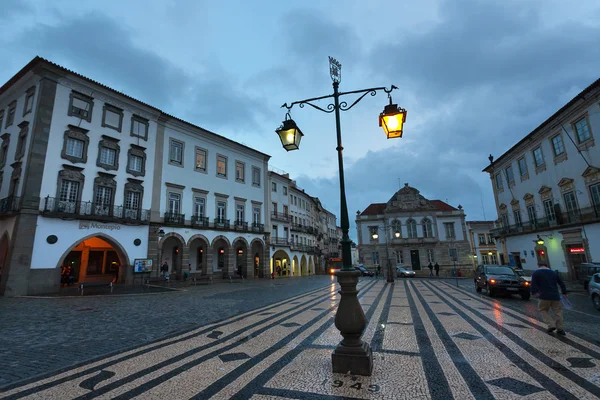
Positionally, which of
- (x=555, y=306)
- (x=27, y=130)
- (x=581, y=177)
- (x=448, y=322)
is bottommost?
(x=448, y=322)

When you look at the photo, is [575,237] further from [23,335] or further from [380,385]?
[23,335]

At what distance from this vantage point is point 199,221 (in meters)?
26.3

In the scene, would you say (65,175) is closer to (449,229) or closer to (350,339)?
(350,339)

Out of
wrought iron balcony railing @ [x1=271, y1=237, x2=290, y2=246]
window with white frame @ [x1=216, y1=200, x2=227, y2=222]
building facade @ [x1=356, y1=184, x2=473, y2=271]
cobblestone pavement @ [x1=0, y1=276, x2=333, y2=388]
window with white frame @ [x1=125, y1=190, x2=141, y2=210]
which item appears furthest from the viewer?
building facade @ [x1=356, y1=184, x2=473, y2=271]

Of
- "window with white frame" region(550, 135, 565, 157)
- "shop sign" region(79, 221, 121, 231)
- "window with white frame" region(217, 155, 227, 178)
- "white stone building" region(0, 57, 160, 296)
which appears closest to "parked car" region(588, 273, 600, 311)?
"window with white frame" region(550, 135, 565, 157)

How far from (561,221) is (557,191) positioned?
93.3 inches

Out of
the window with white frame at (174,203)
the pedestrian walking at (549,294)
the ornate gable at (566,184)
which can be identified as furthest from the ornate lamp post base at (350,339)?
the ornate gable at (566,184)

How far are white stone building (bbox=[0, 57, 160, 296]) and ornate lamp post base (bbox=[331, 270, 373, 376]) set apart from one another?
1998cm

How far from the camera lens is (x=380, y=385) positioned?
3.79 m

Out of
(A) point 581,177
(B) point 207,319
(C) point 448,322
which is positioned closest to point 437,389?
(C) point 448,322

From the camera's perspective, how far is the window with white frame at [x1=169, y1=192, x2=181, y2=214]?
24.6 metres

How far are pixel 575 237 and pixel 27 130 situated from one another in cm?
3810

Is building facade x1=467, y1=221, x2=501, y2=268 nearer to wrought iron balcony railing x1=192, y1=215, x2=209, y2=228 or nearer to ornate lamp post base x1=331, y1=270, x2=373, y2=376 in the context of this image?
wrought iron balcony railing x1=192, y1=215, x2=209, y2=228

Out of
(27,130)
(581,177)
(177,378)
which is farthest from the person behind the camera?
(581,177)
